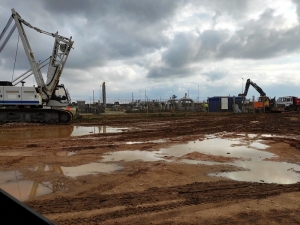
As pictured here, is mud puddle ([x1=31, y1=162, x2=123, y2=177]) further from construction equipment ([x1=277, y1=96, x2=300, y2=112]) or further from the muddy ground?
construction equipment ([x1=277, y1=96, x2=300, y2=112])

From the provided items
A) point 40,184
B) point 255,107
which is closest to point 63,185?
point 40,184

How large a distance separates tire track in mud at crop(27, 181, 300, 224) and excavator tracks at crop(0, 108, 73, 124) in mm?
17931

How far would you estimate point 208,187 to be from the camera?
19.1 feet

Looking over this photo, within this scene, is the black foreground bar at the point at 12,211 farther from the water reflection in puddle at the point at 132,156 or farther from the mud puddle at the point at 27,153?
the mud puddle at the point at 27,153

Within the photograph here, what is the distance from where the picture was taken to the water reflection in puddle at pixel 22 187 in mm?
5438

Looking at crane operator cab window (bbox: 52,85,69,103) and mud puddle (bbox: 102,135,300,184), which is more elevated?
crane operator cab window (bbox: 52,85,69,103)

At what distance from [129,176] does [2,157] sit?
479 centimetres

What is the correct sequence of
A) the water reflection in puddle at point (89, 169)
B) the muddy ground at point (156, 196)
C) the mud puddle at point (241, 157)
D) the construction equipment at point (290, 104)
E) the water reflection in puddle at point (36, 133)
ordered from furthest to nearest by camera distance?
the construction equipment at point (290, 104), the water reflection in puddle at point (36, 133), the water reflection in puddle at point (89, 169), the mud puddle at point (241, 157), the muddy ground at point (156, 196)

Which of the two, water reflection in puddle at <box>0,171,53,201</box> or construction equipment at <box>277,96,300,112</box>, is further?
construction equipment at <box>277,96,300,112</box>

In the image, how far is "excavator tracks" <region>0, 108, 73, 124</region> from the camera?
21.3 meters

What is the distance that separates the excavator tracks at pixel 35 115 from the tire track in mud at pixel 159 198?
58.8 feet

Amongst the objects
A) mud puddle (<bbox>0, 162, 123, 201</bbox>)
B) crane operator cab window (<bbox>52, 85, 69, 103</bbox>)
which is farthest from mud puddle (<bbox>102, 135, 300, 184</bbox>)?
crane operator cab window (<bbox>52, 85, 69, 103</bbox>)

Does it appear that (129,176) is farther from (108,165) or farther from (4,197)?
(4,197)

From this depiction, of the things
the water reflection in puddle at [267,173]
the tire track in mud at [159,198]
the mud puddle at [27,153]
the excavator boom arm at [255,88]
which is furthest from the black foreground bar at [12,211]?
the excavator boom arm at [255,88]
